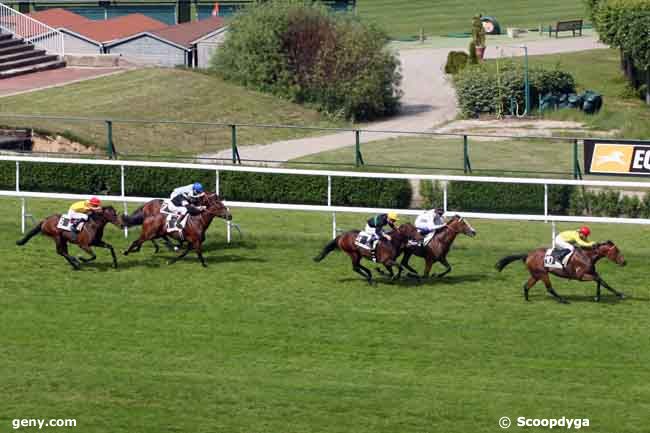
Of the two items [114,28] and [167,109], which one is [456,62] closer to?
[114,28]

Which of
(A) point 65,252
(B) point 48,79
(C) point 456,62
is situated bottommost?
(A) point 65,252

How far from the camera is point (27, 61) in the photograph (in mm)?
40062

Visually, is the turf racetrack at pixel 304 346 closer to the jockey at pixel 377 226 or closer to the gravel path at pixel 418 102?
the jockey at pixel 377 226

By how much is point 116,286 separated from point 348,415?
564 centimetres

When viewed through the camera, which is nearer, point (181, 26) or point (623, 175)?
point (623, 175)

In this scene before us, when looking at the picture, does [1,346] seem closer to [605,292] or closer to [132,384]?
[132,384]

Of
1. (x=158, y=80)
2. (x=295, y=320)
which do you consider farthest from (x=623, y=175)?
(x=158, y=80)

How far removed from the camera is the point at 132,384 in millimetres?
14352

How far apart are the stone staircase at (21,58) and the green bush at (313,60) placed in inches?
235

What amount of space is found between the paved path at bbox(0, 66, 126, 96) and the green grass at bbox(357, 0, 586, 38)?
19198 millimetres

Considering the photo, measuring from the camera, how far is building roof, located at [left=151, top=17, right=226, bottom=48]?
41688mm

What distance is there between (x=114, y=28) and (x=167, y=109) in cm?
925

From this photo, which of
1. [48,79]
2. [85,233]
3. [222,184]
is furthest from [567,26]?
[85,233]

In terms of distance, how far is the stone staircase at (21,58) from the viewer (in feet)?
129
